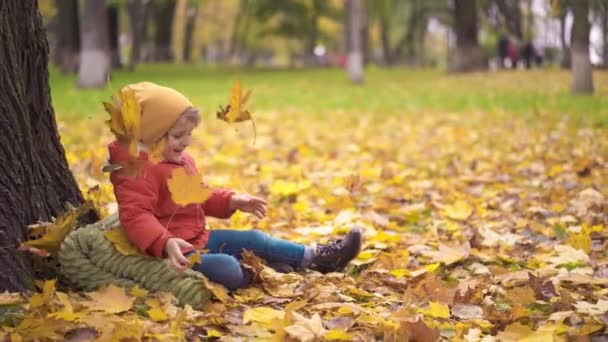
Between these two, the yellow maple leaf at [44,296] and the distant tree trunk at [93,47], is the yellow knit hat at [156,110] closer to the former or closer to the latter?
the yellow maple leaf at [44,296]

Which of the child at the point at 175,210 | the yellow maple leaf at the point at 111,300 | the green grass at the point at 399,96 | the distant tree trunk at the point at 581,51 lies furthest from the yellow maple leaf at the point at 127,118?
the distant tree trunk at the point at 581,51

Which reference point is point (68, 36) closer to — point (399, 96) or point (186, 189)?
point (399, 96)

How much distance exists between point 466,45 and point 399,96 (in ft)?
34.0

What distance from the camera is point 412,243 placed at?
13.2 ft

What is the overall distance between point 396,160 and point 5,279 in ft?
16.9

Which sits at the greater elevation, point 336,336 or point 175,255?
point 175,255

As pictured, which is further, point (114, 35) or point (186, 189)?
point (114, 35)

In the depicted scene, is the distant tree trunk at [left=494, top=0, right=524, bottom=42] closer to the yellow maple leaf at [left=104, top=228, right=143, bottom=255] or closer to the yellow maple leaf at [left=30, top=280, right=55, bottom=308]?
the yellow maple leaf at [left=104, top=228, right=143, bottom=255]

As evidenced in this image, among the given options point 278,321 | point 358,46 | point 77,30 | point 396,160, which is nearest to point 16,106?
point 278,321

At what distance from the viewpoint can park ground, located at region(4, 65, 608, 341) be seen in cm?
269

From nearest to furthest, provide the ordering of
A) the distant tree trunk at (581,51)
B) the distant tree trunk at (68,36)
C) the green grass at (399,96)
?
the green grass at (399,96), the distant tree trunk at (581,51), the distant tree trunk at (68,36)

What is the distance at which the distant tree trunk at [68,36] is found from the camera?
76.4ft

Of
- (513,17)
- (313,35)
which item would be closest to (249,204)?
(513,17)

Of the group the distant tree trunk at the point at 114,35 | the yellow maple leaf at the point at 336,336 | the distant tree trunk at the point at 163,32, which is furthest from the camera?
the distant tree trunk at the point at 163,32
